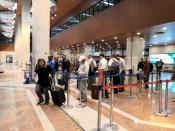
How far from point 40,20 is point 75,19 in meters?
18.8

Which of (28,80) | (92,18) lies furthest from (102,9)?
(28,80)

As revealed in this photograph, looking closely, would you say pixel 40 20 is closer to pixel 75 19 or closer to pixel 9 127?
→ pixel 9 127

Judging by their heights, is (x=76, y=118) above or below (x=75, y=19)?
below

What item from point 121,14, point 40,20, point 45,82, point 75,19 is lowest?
point 45,82

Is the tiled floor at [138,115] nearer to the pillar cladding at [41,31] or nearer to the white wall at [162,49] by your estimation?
the pillar cladding at [41,31]

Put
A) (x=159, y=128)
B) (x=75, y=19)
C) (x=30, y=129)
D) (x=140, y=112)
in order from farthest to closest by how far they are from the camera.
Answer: (x=75, y=19) → (x=140, y=112) → (x=159, y=128) → (x=30, y=129)

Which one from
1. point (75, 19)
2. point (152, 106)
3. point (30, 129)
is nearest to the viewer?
point (30, 129)

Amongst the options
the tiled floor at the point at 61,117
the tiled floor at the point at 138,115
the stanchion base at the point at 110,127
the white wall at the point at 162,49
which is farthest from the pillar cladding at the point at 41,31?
the white wall at the point at 162,49

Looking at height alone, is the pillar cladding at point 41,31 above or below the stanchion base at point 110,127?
above

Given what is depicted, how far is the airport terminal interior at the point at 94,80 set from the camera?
6113 mm

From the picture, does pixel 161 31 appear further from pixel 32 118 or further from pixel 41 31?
pixel 32 118

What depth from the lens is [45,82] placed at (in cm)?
816

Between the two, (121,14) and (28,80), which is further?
(121,14)

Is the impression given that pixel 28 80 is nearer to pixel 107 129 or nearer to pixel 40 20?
pixel 40 20
